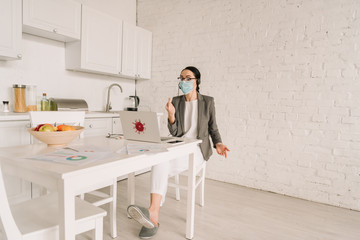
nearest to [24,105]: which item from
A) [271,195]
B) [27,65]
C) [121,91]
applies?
[27,65]

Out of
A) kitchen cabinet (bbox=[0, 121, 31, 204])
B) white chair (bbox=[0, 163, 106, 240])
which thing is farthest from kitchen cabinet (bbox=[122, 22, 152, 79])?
white chair (bbox=[0, 163, 106, 240])

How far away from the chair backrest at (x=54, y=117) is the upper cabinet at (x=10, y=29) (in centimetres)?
95

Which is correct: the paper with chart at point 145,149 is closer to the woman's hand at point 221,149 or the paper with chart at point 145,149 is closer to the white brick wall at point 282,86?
the woman's hand at point 221,149

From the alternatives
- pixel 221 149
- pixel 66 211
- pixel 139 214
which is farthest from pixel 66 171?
pixel 221 149

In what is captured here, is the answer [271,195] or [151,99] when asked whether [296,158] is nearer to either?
[271,195]

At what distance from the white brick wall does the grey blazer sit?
0.89 metres

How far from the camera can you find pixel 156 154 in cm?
123

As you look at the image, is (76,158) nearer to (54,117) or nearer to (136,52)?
(54,117)

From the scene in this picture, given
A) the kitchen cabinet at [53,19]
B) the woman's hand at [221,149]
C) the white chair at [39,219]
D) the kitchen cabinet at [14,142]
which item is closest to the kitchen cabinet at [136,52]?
the kitchen cabinet at [53,19]

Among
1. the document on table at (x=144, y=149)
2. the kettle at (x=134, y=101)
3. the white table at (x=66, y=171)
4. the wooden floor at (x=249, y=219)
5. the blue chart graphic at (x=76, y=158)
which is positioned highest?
the kettle at (x=134, y=101)

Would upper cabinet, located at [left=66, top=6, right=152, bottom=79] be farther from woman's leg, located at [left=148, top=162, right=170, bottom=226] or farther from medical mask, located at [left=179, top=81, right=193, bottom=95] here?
woman's leg, located at [left=148, top=162, right=170, bottom=226]

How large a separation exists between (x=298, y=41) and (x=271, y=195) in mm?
1714

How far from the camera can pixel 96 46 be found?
289 centimetres

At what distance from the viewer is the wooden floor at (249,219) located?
1.81m
